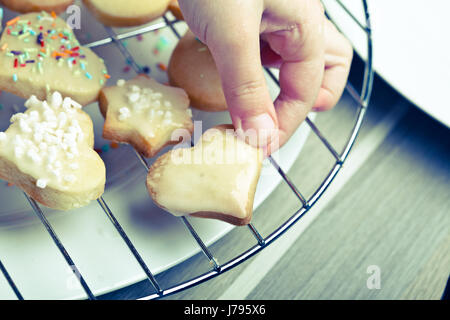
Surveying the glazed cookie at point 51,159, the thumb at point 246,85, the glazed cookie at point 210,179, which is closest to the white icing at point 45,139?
the glazed cookie at point 51,159

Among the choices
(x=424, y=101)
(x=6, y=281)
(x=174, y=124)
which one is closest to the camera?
(x=6, y=281)

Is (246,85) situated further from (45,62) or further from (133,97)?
(45,62)

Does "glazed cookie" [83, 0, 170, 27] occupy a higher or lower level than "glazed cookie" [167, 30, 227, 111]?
higher

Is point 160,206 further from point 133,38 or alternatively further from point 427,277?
point 427,277

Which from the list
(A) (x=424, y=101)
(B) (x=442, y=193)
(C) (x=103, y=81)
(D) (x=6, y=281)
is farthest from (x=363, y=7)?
(D) (x=6, y=281)

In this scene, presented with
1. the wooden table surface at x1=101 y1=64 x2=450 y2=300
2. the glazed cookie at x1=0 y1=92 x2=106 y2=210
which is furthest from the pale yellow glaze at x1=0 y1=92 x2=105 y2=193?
the wooden table surface at x1=101 y1=64 x2=450 y2=300

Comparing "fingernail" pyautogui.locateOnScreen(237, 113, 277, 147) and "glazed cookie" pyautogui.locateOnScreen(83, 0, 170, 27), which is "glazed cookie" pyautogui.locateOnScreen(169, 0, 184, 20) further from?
"fingernail" pyautogui.locateOnScreen(237, 113, 277, 147)
